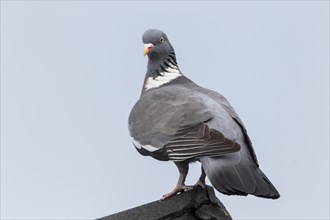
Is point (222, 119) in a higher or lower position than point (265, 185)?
higher

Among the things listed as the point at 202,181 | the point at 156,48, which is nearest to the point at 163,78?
the point at 156,48

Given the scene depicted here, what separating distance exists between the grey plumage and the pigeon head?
11.6 inches

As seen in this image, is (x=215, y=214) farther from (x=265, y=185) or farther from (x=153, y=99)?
(x=153, y=99)

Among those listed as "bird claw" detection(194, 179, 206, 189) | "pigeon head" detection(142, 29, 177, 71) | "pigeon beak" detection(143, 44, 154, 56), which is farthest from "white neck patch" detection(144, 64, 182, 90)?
"bird claw" detection(194, 179, 206, 189)

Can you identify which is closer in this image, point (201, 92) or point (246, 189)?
point (246, 189)

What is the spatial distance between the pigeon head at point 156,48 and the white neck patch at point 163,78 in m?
0.11

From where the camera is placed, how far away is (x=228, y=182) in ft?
25.3

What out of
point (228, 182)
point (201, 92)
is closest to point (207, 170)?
point (228, 182)

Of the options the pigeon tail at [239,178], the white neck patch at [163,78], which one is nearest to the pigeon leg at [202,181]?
the pigeon tail at [239,178]

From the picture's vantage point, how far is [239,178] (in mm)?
7766

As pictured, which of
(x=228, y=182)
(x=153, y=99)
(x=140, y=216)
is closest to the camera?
(x=140, y=216)

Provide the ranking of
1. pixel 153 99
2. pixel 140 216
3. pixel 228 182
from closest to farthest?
pixel 140 216 < pixel 228 182 < pixel 153 99

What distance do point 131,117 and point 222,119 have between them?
1.28 m

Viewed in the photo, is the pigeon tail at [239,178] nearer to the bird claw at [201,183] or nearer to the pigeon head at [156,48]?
the bird claw at [201,183]
